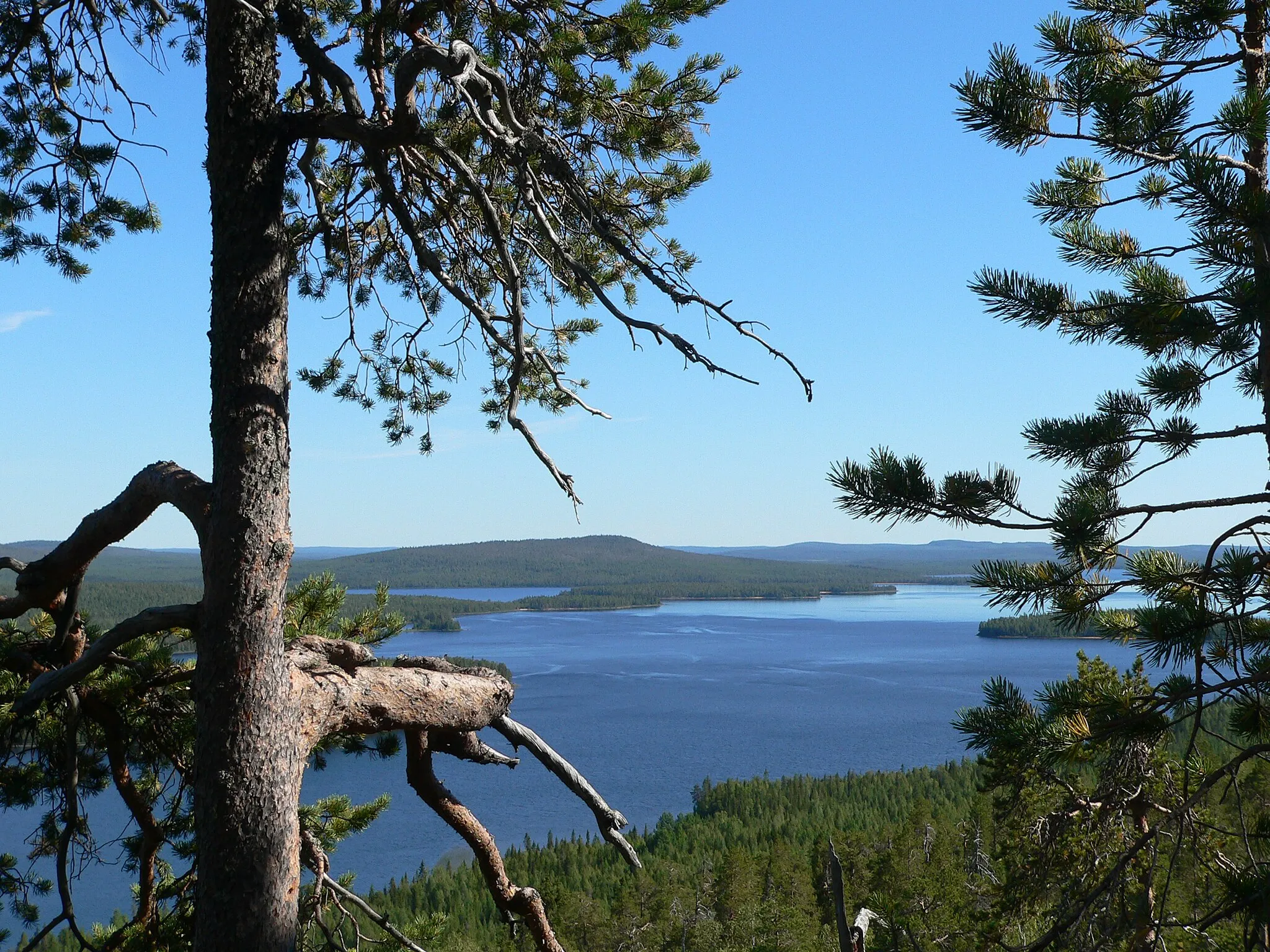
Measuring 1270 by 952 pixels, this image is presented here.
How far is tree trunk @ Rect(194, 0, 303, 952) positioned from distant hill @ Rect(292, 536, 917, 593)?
103166 millimetres

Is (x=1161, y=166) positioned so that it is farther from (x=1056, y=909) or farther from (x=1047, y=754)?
(x=1056, y=909)

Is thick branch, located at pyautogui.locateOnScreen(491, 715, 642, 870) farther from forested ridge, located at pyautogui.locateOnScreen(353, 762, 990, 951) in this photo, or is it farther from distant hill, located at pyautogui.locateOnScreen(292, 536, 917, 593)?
distant hill, located at pyautogui.locateOnScreen(292, 536, 917, 593)

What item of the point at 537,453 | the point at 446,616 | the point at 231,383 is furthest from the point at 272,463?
the point at 446,616

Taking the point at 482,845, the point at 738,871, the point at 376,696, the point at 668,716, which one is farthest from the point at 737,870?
the point at 668,716

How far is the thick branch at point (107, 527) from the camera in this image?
8.51 ft

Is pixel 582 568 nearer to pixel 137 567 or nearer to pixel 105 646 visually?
pixel 137 567

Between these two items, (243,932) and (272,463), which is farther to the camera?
(272,463)

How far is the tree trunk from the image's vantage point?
234cm

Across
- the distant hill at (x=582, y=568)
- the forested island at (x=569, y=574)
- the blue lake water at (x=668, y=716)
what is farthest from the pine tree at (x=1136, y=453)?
the distant hill at (x=582, y=568)

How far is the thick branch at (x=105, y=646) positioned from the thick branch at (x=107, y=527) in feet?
0.72

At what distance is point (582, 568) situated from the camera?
152625 millimetres

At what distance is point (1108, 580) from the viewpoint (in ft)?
8.81

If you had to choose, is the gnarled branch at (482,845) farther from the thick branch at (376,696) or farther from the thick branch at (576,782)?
the thick branch at (576,782)

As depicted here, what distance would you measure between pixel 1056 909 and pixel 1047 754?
0.45 metres
